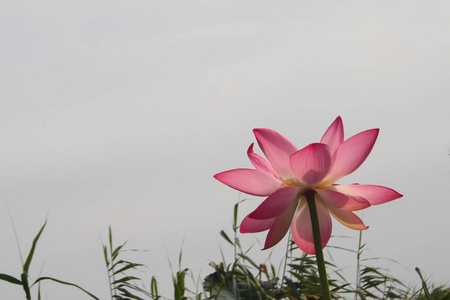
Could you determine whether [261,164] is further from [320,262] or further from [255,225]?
[320,262]

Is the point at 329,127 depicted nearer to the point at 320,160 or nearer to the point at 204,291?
the point at 320,160

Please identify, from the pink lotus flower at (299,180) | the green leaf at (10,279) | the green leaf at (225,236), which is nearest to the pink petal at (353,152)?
the pink lotus flower at (299,180)

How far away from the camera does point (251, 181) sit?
98cm

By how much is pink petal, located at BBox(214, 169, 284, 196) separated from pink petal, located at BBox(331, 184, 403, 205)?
0.12 meters

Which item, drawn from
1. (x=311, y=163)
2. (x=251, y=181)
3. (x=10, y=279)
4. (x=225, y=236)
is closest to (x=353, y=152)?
(x=311, y=163)

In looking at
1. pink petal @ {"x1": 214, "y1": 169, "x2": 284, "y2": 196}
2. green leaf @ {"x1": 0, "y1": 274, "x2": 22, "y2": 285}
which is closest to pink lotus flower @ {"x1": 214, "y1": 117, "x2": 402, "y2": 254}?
pink petal @ {"x1": 214, "y1": 169, "x2": 284, "y2": 196}

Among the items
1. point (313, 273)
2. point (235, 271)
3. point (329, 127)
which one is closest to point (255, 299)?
point (235, 271)

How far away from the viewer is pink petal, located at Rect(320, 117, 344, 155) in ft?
3.59

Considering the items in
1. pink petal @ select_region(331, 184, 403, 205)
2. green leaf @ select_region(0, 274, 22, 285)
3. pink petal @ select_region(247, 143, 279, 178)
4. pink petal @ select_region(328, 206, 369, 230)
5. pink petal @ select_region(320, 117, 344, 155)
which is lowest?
pink petal @ select_region(328, 206, 369, 230)

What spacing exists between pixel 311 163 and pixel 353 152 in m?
0.08

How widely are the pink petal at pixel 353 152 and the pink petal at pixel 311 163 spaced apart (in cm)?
2

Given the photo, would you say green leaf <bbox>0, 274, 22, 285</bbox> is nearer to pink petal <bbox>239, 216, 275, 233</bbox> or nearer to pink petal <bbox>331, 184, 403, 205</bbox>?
pink petal <bbox>239, 216, 275, 233</bbox>

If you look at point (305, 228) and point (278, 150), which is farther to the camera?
point (305, 228)

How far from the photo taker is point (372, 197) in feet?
3.37
